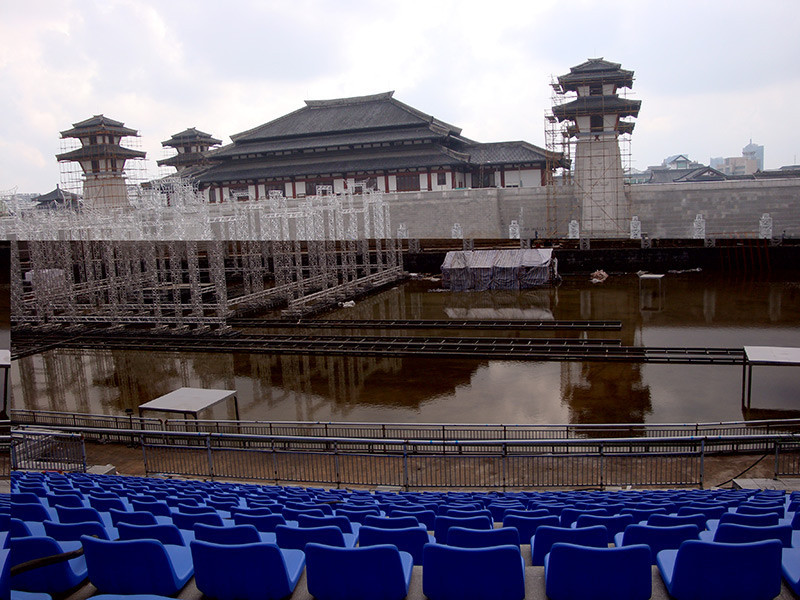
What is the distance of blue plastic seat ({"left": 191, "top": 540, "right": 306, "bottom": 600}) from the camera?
2.21 meters

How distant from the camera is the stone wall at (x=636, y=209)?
29.6 m

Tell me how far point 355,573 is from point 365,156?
36801 millimetres

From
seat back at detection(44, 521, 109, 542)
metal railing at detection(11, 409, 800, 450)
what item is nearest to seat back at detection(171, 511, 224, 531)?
seat back at detection(44, 521, 109, 542)

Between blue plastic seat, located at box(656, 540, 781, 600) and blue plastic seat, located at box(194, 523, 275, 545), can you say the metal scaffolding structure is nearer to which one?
blue plastic seat, located at box(194, 523, 275, 545)

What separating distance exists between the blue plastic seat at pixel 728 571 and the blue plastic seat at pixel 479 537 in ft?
2.12

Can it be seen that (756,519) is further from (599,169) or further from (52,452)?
(599,169)

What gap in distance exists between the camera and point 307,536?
287 centimetres

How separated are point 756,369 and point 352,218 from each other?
16223 millimetres

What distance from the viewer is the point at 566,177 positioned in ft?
116

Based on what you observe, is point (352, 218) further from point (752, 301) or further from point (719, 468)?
point (719, 468)

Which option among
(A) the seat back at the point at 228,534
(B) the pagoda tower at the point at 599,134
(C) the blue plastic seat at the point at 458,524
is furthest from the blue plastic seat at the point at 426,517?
(B) the pagoda tower at the point at 599,134

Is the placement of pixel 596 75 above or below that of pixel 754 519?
above

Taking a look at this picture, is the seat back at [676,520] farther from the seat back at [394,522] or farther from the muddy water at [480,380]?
the muddy water at [480,380]

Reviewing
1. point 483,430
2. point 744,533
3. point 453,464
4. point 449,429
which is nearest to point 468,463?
point 453,464
